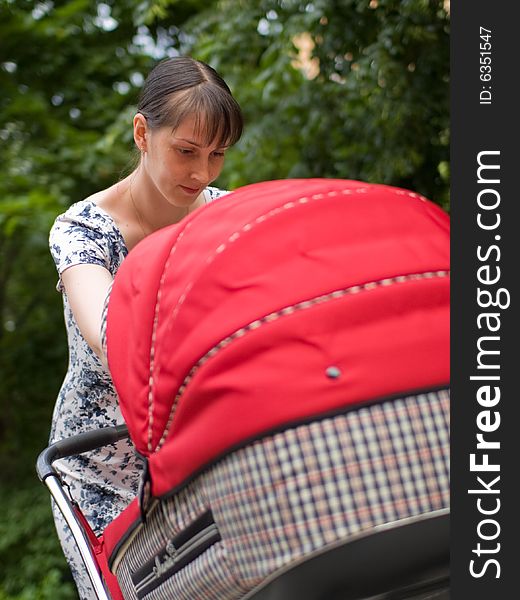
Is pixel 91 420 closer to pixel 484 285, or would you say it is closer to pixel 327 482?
pixel 327 482

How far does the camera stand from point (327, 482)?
4.56ft

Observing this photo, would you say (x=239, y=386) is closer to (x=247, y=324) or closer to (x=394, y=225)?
(x=247, y=324)

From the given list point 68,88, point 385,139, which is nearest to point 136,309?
point 385,139

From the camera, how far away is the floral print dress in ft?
7.47

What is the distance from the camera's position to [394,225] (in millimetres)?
1556

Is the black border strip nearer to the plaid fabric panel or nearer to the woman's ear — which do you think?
the plaid fabric panel

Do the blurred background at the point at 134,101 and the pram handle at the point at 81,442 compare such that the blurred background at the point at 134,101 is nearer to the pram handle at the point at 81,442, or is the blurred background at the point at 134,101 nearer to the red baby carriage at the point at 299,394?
the pram handle at the point at 81,442

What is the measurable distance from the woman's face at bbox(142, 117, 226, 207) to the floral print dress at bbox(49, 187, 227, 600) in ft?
0.61

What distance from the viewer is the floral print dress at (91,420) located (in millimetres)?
2275

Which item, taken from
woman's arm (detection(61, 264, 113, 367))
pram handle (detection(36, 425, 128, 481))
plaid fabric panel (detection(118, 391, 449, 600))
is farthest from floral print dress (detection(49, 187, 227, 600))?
plaid fabric panel (detection(118, 391, 449, 600))

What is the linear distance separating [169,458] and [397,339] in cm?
44

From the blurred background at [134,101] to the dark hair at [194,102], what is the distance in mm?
1843

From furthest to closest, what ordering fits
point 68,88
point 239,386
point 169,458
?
point 68,88
point 169,458
point 239,386

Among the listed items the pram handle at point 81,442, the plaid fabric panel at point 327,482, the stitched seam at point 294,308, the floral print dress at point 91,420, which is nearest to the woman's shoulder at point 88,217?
the floral print dress at point 91,420
